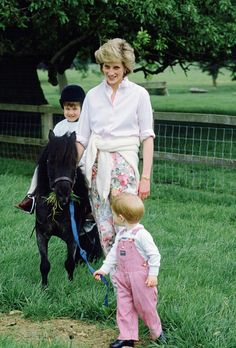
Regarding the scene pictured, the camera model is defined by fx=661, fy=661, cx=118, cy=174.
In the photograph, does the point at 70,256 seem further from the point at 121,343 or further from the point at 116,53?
the point at 116,53

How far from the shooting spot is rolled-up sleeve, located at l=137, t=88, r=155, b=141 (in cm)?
496

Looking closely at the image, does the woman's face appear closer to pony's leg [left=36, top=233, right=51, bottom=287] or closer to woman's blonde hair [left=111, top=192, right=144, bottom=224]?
woman's blonde hair [left=111, top=192, right=144, bottom=224]

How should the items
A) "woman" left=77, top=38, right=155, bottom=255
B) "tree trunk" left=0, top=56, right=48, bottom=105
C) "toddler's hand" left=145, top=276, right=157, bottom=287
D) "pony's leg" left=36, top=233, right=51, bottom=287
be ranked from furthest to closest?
1. "tree trunk" left=0, top=56, right=48, bottom=105
2. "pony's leg" left=36, top=233, right=51, bottom=287
3. "woman" left=77, top=38, right=155, bottom=255
4. "toddler's hand" left=145, top=276, right=157, bottom=287

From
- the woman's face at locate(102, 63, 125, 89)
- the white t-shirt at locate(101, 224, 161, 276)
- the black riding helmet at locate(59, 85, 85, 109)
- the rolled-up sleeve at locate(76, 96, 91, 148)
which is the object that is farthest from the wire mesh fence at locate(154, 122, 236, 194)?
the white t-shirt at locate(101, 224, 161, 276)

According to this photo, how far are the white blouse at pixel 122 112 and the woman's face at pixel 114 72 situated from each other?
8 cm

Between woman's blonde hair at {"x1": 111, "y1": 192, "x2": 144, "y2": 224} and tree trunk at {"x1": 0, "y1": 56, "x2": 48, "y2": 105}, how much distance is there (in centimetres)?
1234

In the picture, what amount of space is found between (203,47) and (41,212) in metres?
8.79

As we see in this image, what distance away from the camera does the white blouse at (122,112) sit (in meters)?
4.95

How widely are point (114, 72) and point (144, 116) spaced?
0.40 m

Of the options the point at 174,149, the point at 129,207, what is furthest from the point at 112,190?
the point at 174,149

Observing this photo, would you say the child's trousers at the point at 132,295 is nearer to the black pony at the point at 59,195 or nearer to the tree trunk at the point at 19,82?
the black pony at the point at 59,195

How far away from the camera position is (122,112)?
494cm

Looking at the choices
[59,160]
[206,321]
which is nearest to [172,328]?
[206,321]

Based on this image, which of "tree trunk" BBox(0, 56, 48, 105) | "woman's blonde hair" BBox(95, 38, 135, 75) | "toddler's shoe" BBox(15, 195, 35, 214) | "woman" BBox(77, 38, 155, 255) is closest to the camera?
"woman's blonde hair" BBox(95, 38, 135, 75)
